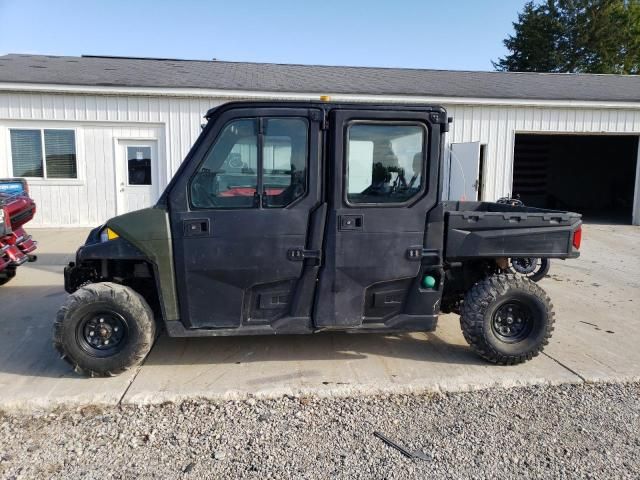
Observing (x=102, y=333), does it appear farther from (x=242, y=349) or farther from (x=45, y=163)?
(x=45, y=163)

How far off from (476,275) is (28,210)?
19.4 ft

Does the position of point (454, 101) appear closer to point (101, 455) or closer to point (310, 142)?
point (310, 142)

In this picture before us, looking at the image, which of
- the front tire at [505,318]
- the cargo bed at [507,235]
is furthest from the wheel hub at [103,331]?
the front tire at [505,318]

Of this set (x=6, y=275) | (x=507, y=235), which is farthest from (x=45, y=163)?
(x=507, y=235)

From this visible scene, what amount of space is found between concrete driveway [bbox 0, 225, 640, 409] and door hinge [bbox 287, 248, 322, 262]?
3.23ft

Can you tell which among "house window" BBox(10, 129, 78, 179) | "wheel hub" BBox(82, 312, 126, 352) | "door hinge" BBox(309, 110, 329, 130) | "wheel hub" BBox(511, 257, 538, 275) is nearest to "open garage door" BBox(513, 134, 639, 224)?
"wheel hub" BBox(511, 257, 538, 275)

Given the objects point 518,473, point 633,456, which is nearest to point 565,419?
point 633,456

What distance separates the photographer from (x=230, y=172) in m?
3.83

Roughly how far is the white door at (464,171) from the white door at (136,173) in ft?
25.2

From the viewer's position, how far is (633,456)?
2961 millimetres

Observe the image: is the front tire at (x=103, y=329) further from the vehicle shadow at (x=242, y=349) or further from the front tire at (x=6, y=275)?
the front tire at (x=6, y=275)

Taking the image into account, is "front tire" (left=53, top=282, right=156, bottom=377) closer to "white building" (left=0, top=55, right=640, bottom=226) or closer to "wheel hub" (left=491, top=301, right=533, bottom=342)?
"wheel hub" (left=491, top=301, right=533, bottom=342)

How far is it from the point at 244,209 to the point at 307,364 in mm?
1476

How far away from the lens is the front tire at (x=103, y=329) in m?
3.84
